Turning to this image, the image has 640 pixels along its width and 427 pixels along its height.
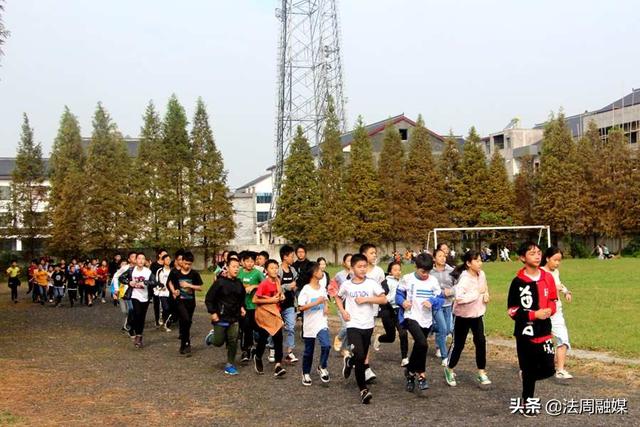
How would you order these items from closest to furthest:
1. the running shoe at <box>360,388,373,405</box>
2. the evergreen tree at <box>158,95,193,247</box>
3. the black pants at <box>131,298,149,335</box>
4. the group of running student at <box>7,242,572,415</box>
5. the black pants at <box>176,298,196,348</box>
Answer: the group of running student at <box>7,242,572,415</box>, the running shoe at <box>360,388,373,405</box>, the black pants at <box>176,298,196,348</box>, the black pants at <box>131,298,149,335</box>, the evergreen tree at <box>158,95,193,247</box>

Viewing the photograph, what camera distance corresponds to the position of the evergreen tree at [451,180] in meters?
58.8

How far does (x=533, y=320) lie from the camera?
7570mm

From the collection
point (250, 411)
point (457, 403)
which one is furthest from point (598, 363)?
point (250, 411)

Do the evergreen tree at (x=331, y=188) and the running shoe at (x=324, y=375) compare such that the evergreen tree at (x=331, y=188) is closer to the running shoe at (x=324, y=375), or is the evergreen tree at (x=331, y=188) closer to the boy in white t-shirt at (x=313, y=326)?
the boy in white t-shirt at (x=313, y=326)

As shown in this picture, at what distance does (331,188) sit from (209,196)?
914 centimetres

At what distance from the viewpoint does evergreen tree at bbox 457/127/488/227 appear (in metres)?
58.2

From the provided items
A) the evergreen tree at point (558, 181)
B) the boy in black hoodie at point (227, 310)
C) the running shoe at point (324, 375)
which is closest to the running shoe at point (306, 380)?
the running shoe at point (324, 375)

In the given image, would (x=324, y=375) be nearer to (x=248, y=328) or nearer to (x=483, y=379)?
(x=483, y=379)

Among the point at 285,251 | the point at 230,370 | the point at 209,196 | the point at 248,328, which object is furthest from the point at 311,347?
the point at 209,196

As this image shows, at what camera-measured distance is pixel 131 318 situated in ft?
51.4

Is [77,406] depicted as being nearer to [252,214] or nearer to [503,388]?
[503,388]

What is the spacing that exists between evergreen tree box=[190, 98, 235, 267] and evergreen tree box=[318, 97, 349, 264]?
684 centimetres

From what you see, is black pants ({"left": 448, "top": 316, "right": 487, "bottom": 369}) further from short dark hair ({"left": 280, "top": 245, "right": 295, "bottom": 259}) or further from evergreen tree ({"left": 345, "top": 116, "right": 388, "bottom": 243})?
evergreen tree ({"left": 345, "top": 116, "right": 388, "bottom": 243})

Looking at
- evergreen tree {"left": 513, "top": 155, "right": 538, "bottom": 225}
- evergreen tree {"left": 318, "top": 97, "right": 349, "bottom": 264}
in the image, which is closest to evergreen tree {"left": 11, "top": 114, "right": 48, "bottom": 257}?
evergreen tree {"left": 318, "top": 97, "right": 349, "bottom": 264}
